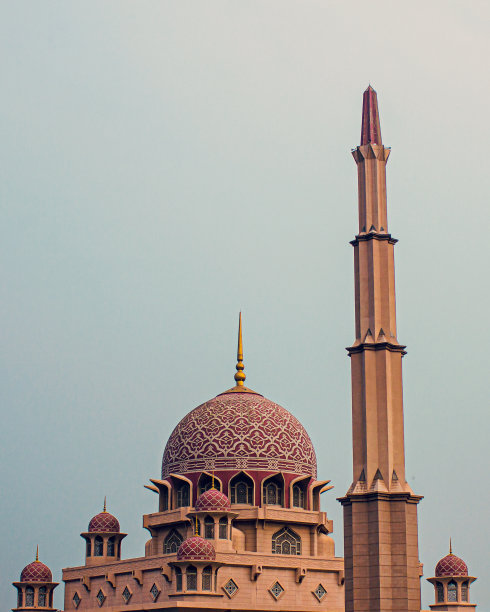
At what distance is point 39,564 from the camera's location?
47.2 meters

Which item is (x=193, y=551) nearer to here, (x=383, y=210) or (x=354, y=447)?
(x=354, y=447)

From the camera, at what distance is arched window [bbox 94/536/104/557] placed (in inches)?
1807

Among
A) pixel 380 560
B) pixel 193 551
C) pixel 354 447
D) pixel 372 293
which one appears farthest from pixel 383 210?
pixel 193 551

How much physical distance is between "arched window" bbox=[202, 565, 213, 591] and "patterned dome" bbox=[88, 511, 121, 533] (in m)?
8.11

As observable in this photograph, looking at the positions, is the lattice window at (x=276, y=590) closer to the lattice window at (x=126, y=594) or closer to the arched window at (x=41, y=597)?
the lattice window at (x=126, y=594)

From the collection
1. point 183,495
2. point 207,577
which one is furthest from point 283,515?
point 207,577

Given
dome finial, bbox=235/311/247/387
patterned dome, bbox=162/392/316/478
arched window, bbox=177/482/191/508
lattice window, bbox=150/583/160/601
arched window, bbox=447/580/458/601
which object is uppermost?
dome finial, bbox=235/311/247/387

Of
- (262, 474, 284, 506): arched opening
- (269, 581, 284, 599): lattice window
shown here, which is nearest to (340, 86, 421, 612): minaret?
(269, 581, 284, 599): lattice window

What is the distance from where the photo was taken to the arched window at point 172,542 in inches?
1754

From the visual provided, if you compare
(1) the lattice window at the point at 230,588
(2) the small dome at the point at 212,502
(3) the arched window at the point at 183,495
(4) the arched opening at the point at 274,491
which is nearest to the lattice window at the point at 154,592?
(1) the lattice window at the point at 230,588

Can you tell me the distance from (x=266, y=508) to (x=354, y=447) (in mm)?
15723

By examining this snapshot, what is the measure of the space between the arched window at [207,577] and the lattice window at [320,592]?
5516 millimetres

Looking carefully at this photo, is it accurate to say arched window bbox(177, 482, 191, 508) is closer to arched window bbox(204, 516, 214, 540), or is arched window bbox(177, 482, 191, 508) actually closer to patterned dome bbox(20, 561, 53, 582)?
arched window bbox(204, 516, 214, 540)

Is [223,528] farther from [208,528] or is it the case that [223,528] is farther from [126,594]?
[126,594]
